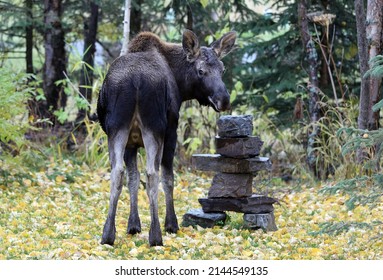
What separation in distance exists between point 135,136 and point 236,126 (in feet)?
5.13

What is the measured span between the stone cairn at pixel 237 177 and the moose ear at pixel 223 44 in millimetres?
841

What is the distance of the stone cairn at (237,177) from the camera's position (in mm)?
9422

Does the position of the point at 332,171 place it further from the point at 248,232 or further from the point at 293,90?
the point at 248,232

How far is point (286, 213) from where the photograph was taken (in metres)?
10.8

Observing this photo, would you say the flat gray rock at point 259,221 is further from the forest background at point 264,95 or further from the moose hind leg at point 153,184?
the forest background at point 264,95

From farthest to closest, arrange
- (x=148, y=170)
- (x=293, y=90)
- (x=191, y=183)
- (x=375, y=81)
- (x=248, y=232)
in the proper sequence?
(x=293, y=90) → (x=191, y=183) → (x=375, y=81) → (x=248, y=232) → (x=148, y=170)

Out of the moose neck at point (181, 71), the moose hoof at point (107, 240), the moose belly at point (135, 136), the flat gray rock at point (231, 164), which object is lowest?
the moose hoof at point (107, 240)

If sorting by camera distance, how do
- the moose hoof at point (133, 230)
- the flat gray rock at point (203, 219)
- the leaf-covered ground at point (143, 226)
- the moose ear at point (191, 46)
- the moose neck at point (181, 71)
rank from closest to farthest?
the leaf-covered ground at point (143, 226)
the moose hoof at point (133, 230)
the moose ear at point (191, 46)
the moose neck at point (181, 71)
the flat gray rock at point (203, 219)

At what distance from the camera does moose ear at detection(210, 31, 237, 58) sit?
933cm

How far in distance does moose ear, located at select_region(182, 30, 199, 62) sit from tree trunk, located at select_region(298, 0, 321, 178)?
4.93 meters

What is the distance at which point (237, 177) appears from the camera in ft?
31.2

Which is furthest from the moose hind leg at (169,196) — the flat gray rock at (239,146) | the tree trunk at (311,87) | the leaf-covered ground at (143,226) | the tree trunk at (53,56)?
the tree trunk at (53,56)
